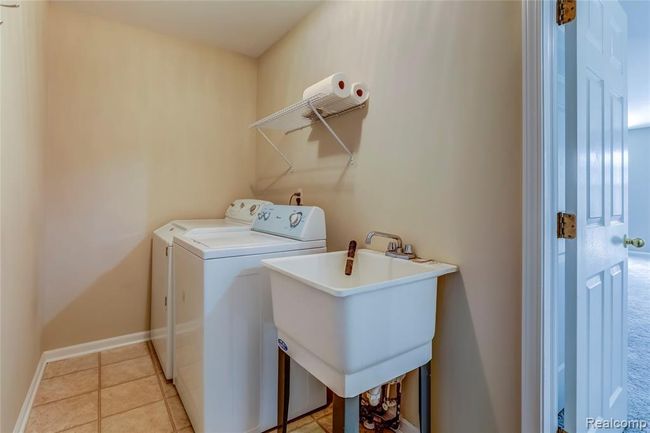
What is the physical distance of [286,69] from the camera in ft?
8.11

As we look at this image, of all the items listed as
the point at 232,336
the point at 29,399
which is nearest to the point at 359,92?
the point at 232,336

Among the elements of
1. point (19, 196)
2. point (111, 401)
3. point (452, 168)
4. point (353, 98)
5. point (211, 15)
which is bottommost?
point (111, 401)

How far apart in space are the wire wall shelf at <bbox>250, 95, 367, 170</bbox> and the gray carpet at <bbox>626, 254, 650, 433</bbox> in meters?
2.01

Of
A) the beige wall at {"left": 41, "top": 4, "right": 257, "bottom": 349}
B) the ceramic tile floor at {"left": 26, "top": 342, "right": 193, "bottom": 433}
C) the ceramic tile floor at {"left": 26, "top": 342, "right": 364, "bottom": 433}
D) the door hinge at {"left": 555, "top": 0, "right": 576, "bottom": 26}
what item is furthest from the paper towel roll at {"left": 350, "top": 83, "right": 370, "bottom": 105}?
the ceramic tile floor at {"left": 26, "top": 342, "right": 193, "bottom": 433}

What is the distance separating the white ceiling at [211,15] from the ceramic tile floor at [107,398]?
8.00 feet

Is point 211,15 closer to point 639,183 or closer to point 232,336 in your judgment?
point 232,336

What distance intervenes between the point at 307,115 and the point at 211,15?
107 cm

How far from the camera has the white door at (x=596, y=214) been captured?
1.08 m

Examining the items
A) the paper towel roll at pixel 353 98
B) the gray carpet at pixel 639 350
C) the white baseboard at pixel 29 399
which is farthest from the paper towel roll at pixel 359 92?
the white baseboard at pixel 29 399

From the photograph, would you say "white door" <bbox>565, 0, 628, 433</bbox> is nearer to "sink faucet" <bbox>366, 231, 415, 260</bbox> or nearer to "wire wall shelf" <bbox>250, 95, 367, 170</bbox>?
"sink faucet" <bbox>366, 231, 415, 260</bbox>

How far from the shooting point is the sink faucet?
4.62 ft

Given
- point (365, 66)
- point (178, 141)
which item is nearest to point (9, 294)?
point (178, 141)

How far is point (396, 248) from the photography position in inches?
57.3

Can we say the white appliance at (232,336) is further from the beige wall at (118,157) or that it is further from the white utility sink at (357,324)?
the beige wall at (118,157)
